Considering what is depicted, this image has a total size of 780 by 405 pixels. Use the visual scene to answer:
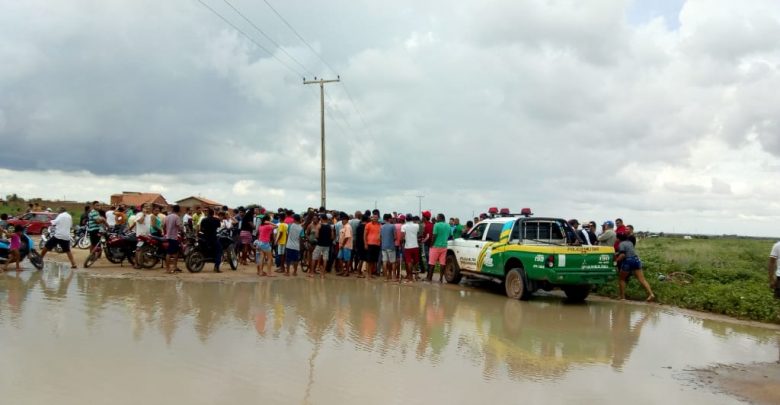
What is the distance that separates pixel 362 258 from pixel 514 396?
1045cm

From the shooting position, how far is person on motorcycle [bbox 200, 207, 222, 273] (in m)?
14.2

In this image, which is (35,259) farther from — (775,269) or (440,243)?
(775,269)

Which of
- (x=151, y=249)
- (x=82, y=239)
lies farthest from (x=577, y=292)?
(x=82, y=239)

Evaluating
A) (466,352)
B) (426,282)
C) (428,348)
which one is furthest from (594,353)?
(426,282)

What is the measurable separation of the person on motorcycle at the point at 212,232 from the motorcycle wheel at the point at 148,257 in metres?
1.51

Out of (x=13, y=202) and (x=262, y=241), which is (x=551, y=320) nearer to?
(x=262, y=241)

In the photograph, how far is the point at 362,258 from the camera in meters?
15.8

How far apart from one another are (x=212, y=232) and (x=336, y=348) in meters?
8.38

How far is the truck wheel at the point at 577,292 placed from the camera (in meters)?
12.3

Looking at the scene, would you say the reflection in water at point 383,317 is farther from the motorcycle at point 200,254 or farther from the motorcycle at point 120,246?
the motorcycle at point 200,254

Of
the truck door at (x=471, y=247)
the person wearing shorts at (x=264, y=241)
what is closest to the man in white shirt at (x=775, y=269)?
the truck door at (x=471, y=247)

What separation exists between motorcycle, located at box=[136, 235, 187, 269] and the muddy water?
7.76 ft

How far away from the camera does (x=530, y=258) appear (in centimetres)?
1160

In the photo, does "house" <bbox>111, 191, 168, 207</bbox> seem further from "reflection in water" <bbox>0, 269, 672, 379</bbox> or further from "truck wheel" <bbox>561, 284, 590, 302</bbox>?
"truck wheel" <bbox>561, 284, 590, 302</bbox>
